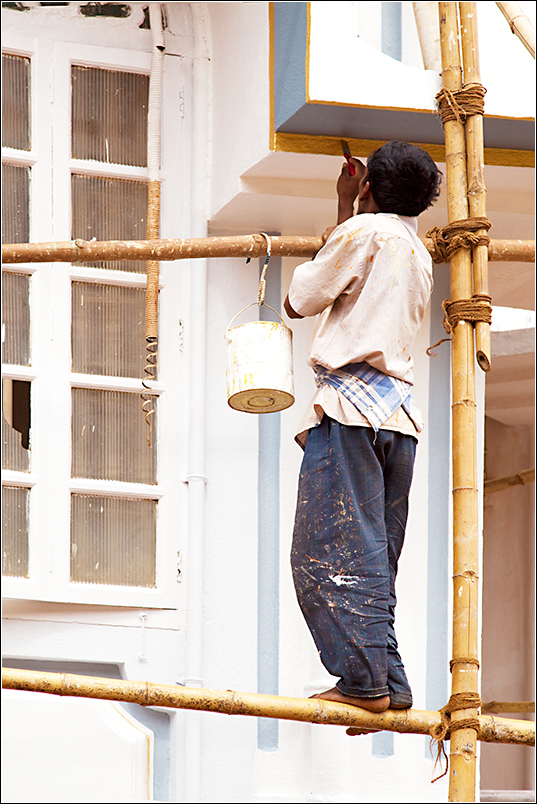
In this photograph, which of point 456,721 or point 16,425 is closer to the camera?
point 456,721

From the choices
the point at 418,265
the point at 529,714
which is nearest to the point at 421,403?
the point at 418,265

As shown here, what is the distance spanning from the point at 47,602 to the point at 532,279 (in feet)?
9.55

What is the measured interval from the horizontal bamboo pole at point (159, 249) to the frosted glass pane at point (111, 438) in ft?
3.35

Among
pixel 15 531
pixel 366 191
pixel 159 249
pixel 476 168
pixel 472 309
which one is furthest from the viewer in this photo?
pixel 15 531

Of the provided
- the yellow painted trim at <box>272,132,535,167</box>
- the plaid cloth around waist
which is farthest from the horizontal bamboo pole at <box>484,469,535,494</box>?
the plaid cloth around waist

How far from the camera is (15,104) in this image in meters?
5.39

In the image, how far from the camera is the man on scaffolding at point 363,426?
3.73 m

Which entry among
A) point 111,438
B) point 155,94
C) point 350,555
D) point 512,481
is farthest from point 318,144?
point 512,481

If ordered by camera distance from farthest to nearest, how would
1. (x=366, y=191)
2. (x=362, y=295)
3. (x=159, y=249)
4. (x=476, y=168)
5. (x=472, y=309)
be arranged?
(x=159, y=249), (x=476, y=168), (x=472, y=309), (x=366, y=191), (x=362, y=295)

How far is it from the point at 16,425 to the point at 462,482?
6.97ft

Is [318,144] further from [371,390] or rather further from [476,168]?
[371,390]

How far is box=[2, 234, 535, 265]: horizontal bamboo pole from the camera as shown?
437 cm

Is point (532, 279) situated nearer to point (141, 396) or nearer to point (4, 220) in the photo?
point (141, 396)

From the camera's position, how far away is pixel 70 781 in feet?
16.1
